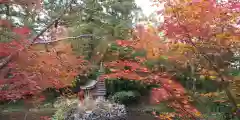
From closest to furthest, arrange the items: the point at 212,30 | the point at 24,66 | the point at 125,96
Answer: the point at 212,30 < the point at 24,66 < the point at 125,96

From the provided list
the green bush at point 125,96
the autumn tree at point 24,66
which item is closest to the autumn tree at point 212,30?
the autumn tree at point 24,66

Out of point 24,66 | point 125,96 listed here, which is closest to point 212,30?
point 24,66

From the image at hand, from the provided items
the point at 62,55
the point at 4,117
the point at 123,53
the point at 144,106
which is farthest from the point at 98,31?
the point at 62,55

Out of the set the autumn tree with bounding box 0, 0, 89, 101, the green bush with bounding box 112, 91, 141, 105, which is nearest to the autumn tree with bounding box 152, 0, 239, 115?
the autumn tree with bounding box 0, 0, 89, 101

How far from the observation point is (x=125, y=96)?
14727 millimetres

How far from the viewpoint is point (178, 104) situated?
381cm

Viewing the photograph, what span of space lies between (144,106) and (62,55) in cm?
1045

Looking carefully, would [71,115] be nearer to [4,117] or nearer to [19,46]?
[4,117]

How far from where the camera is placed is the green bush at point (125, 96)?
14.6 m

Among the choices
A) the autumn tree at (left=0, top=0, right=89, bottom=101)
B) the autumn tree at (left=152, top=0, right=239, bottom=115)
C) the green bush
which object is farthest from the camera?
the green bush

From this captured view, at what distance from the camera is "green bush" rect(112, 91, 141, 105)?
14570 millimetres

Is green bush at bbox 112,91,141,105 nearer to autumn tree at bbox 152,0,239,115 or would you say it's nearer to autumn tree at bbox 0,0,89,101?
autumn tree at bbox 0,0,89,101

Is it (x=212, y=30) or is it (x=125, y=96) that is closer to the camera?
(x=212, y=30)

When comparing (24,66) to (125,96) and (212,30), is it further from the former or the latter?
(125,96)
